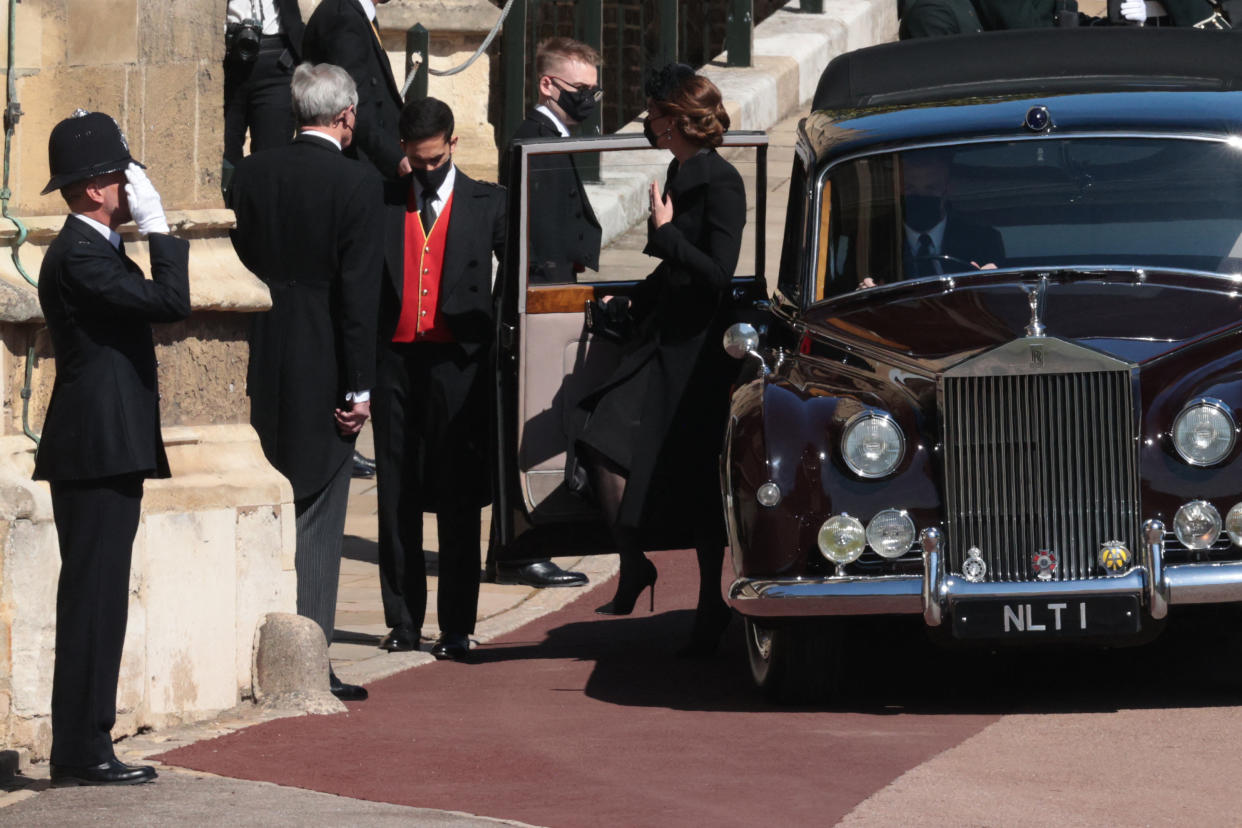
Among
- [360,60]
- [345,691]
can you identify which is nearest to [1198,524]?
[345,691]

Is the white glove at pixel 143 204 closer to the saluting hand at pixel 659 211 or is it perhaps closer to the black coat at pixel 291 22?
the saluting hand at pixel 659 211

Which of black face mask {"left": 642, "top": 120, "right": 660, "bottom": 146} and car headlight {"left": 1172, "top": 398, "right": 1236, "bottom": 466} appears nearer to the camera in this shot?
car headlight {"left": 1172, "top": 398, "right": 1236, "bottom": 466}

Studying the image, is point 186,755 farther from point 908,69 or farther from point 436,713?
point 908,69

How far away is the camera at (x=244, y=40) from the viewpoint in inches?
441

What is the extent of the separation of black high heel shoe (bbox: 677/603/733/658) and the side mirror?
121 centimetres

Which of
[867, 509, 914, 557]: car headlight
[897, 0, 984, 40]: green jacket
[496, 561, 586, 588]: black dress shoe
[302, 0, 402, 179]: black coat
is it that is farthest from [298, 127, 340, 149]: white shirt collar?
[897, 0, 984, 40]: green jacket

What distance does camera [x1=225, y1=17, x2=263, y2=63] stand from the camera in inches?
441

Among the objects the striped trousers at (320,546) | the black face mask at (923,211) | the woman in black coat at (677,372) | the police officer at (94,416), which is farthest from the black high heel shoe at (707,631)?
the police officer at (94,416)

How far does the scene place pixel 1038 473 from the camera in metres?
7.07

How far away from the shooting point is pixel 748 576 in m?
7.24

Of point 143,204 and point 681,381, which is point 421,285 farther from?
point 143,204

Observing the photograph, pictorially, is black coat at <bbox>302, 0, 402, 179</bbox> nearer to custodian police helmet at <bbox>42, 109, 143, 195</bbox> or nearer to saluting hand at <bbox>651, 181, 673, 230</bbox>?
saluting hand at <bbox>651, 181, 673, 230</bbox>

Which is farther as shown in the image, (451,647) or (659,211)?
(451,647)

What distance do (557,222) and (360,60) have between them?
2326 mm
